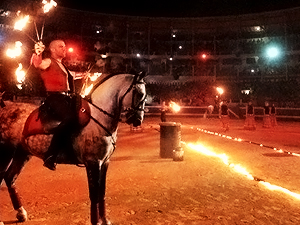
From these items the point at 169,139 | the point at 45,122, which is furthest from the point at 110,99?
the point at 169,139

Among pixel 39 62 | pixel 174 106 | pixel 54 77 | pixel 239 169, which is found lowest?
pixel 239 169

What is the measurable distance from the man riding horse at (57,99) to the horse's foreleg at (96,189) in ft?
1.77

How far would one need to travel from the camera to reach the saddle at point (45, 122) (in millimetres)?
4695

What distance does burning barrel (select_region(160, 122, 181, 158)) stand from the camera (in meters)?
10.2

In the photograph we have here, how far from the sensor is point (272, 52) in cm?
4331

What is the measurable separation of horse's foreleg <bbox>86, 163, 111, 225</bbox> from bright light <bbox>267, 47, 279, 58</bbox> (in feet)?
140

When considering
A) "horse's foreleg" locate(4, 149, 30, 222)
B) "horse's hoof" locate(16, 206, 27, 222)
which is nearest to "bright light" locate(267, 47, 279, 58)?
"horse's foreleg" locate(4, 149, 30, 222)

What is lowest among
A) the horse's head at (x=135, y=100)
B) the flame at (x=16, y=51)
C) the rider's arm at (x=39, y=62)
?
the horse's head at (x=135, y=100)

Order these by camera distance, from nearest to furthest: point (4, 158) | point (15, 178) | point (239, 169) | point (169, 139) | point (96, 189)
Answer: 1. point (96, 189)
2. point (4, 158)
3. point (15, 178)
4. point (239, 169)
5. point (169, 139)

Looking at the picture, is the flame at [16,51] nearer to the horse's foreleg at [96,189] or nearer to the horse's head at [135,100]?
the horse's head at [135,100]

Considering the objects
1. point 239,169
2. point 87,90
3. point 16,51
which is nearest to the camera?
point 87,90

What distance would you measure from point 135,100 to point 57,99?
3.83ft

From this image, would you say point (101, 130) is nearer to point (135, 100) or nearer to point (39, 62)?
point (135, 100)

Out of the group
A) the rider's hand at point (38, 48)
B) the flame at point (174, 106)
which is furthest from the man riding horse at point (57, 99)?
the flame at point (174, 106)
